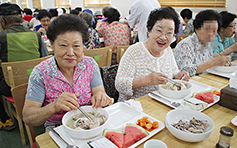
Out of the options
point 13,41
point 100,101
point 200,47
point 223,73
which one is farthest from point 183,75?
point 13,41

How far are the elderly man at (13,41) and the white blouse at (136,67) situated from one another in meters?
1.48

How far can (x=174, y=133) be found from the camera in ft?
2.97

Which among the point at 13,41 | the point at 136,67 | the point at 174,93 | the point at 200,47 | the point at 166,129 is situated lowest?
the point at 166,129

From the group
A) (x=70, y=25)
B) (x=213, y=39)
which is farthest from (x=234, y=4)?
(x=70, y=25)

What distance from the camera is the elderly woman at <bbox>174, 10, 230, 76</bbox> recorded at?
1.98 metres

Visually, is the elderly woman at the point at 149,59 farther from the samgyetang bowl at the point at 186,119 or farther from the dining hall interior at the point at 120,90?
the samgyetang bowl at the point at 186,119

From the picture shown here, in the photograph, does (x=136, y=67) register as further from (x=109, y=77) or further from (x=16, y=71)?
(x=16, y=71)

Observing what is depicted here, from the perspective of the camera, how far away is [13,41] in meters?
2.28

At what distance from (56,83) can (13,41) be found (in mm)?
1471

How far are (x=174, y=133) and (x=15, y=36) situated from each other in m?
2.30

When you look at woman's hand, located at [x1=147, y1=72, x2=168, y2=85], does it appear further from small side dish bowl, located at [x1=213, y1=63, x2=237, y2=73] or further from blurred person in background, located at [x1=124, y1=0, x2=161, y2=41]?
blurred person in background, located at [x1=124, y1=0, x2=161, y2=41]

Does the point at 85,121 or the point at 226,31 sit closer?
the point at 85,121

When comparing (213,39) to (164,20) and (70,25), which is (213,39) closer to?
(164,20)

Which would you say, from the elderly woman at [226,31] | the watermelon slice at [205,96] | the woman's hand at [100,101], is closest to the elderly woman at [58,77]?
the woman's hand at [100,101]
